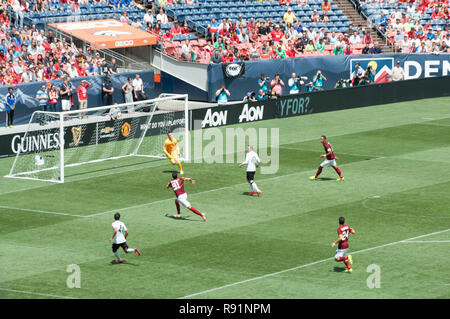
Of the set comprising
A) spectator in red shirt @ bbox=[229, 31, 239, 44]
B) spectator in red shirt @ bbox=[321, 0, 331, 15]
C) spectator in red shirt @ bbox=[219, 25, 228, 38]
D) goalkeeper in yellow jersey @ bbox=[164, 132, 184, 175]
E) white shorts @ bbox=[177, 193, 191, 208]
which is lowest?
goalkeeper in yellow jersey @ bbox=[164, 132, 184, 175]

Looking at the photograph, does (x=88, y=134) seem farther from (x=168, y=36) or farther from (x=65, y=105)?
(x=168, y=36)

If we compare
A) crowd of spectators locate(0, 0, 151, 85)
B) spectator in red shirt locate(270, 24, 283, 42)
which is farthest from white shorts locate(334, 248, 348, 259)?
spectator in red shirt locate(270, 24, 283, 42)

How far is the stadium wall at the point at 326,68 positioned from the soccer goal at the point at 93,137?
30.0ft

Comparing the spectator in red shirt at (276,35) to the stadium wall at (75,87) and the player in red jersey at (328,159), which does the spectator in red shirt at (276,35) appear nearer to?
the stadium wall at (75,87)

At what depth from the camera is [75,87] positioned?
46656mm

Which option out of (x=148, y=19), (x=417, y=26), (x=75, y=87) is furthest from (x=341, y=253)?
(x=417, y=26)

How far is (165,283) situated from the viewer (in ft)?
71.9

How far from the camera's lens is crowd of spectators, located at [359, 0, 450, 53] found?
6122 cm

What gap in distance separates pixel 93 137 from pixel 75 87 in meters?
6.36

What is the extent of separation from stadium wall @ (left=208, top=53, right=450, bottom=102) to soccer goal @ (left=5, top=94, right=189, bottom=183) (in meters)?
9.13

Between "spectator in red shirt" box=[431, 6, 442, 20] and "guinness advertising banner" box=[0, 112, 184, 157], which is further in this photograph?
"spectator in red shirt" box=[431, 6, 442, 20]

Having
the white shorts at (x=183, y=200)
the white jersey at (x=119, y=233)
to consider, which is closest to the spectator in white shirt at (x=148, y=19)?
the white shorts at (x=183, y=200)

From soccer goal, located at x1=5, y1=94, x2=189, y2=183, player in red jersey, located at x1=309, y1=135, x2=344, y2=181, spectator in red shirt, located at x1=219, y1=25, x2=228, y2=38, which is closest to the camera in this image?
player in red jersey, located at x1=309, y1=135, x2=344, y2=181

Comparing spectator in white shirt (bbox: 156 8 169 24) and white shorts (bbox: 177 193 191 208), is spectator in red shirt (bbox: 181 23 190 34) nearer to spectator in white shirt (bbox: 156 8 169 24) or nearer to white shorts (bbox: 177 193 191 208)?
spectator in white shirt (bbox: 156 8 169 24)
